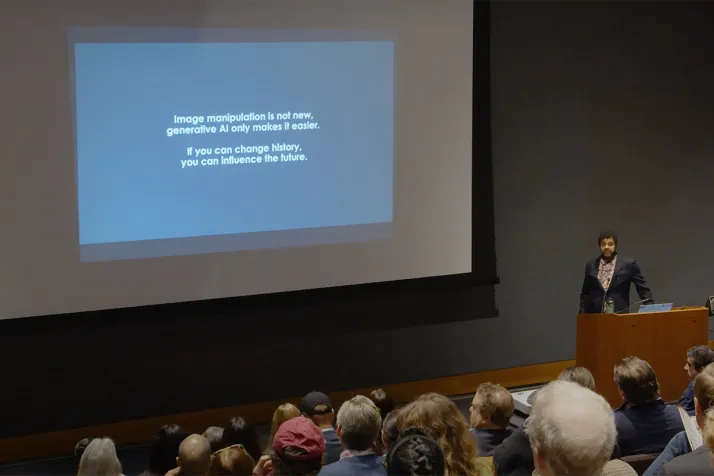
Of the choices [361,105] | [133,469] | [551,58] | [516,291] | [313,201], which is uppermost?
[551,58]

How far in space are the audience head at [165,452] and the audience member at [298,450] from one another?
0.89 m

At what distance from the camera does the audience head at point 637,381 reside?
395 cm

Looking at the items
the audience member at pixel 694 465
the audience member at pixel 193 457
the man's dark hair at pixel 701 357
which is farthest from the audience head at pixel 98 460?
the man's dark hair at pixel 701 357

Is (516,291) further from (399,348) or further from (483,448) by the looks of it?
(483,448)

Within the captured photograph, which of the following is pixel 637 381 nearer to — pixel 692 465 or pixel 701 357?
pixel 701 357

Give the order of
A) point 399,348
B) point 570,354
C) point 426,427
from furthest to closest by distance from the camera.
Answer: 1. point 570,354
2. point 399,348
3. point 426,427

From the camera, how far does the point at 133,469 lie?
543 cm

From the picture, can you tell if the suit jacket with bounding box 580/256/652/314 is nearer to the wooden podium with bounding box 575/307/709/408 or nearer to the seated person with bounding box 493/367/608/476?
the wooden podium with bounding box 575/307/709/408

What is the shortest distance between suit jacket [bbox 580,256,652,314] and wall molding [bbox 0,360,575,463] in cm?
93

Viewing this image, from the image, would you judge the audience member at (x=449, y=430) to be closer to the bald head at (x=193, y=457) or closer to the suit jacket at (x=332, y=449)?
the bald head at (x=193, y=457)

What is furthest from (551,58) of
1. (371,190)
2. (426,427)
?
(426,427)

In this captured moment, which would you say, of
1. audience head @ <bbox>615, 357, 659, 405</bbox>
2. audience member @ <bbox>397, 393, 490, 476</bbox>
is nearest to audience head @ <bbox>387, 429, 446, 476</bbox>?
audience member @ <bbox>397, 393, 490, 476</bbox>

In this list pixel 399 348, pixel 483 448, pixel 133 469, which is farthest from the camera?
pixel 399 348

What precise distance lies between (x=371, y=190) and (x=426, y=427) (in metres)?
3.28
